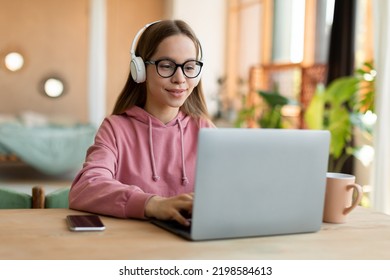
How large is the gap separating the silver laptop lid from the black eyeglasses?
1.43 feet

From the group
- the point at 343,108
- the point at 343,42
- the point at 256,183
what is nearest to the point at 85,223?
the point at 256,183

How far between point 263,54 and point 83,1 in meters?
2.74

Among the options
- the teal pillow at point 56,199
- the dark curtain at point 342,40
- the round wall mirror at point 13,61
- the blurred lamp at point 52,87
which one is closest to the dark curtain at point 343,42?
the dark curtain at point 342,40

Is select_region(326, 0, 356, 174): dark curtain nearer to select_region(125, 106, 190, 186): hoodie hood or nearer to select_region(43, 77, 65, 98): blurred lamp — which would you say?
select_region(125, 106, 190, 186): hoodie hood

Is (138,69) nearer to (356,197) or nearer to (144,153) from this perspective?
(144,153)

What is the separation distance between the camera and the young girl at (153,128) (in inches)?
51.4

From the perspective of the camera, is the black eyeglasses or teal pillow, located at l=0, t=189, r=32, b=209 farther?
teal pillow, located at l=0, t=189, r=32, b=209

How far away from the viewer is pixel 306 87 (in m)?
4.96

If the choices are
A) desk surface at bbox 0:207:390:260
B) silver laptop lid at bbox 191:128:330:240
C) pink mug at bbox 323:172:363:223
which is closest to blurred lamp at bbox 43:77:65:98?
desk surface at bbox 0:207:390:260

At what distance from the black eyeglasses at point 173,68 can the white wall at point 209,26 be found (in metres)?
5.84

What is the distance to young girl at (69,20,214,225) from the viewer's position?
1.31 meters

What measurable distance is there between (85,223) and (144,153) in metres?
0.42

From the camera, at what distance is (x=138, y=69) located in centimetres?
143

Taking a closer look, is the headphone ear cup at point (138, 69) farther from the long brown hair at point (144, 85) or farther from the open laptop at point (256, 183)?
the open laptop at point (256, 183)
